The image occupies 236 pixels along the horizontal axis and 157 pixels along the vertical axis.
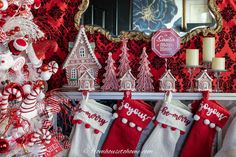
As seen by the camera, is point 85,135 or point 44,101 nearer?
point 44,101

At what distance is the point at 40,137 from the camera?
1.71 m

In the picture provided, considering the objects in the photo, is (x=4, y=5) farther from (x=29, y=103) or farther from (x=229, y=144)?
(x=229, y=144)

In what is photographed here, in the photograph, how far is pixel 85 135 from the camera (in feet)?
7.25

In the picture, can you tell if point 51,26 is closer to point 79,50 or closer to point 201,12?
point 79,50

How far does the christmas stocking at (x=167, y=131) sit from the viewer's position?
222 cm

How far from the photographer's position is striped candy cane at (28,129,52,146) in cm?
169

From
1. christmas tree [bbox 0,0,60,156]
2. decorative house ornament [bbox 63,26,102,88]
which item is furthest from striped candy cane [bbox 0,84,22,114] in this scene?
decorative house ornament [bbox 63,26,102,88]

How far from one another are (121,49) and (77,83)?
357 millimetres

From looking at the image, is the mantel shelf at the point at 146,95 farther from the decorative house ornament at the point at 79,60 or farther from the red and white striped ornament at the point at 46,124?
the red and white striped ornament at the point at 46,124

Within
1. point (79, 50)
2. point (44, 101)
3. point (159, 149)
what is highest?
point (79, 50)

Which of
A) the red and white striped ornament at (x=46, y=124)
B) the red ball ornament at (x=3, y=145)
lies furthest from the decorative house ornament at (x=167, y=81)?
the red ball ornament at (x=3, y=145)

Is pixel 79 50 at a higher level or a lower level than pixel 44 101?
higher

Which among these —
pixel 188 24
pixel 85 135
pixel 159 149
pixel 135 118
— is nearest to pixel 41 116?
pixel 85 135

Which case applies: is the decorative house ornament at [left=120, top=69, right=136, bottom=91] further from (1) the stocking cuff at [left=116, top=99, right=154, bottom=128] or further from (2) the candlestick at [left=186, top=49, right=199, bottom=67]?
(2) the candlestick at [left=186, top=49, right=199, bottom=67]
